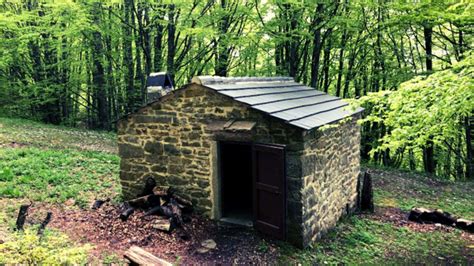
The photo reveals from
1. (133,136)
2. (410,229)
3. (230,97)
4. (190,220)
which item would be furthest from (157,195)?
(410,229)

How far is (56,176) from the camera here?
901 cm

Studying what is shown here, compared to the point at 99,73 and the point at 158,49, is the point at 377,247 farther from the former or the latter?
the point at 99,73

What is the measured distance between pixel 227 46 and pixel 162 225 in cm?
1025

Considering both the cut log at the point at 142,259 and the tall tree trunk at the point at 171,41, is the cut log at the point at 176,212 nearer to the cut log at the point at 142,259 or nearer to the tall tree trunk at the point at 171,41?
the cut log at the point at 142,259

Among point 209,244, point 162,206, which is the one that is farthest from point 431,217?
point 162,206

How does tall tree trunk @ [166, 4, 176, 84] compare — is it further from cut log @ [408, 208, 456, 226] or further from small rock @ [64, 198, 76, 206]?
cut log @ [408, 208, 456, 226]

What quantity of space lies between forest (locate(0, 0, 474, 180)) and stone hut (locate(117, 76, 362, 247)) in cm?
421

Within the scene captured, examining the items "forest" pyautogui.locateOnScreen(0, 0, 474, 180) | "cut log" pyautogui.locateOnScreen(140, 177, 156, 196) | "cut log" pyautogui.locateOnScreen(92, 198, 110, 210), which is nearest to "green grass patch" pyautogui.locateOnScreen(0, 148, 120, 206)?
"cut log" pyautogui.locateOnScreen(92, 198, 110, 210)

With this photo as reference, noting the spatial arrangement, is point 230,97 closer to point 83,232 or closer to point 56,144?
point 83,232

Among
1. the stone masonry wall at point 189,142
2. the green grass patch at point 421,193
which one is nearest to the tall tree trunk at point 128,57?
the stone masonry wall at point 189,142

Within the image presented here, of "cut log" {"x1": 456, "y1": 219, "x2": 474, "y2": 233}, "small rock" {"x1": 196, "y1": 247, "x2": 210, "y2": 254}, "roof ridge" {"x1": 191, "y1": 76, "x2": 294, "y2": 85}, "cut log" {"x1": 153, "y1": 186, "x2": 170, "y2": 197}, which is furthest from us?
"cut log" {"x1": 456, "y1": 219, "x2": 474, "y2": 233}

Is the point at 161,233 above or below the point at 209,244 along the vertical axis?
above

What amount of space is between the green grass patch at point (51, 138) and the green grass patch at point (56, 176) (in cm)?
171

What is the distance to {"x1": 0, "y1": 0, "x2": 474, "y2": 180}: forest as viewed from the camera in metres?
14.0
